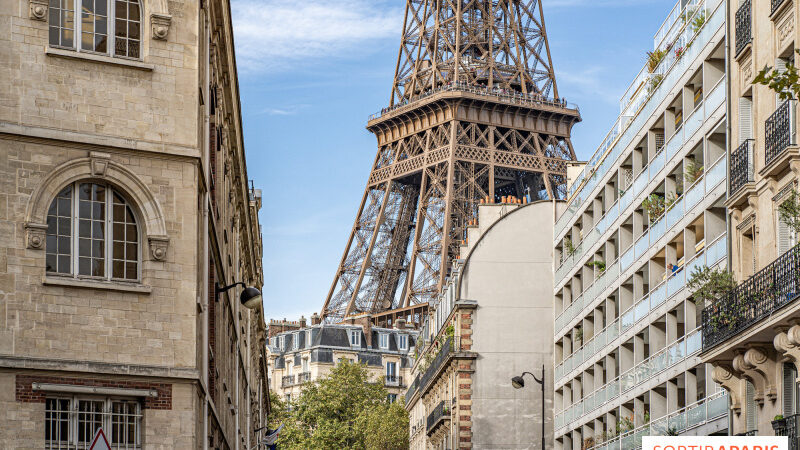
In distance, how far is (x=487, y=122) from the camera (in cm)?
11600

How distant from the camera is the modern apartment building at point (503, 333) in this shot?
64.4m

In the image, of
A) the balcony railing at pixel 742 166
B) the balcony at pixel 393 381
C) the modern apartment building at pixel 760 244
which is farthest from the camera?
the balcony at pixel 393 381

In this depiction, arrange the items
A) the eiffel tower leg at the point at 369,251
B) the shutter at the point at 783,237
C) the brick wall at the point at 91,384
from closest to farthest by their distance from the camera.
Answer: the brick wall at the point at 91,384, the shutter at the point at 783,237, the eiffel tower leg at the point at 369,251

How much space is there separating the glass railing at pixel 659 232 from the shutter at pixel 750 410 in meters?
7.06

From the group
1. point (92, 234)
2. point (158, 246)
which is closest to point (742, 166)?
point (158, 246)

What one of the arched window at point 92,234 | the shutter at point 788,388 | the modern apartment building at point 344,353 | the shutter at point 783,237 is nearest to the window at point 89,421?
the arched window at point 92,234

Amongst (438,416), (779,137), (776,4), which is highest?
(776,4)

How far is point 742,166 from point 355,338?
108 metres

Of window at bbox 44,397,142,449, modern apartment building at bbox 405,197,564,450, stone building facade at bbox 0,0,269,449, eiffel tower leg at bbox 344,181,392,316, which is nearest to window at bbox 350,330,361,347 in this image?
eiffel tower leg at bbox 344,181,392,316

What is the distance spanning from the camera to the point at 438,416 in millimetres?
71688

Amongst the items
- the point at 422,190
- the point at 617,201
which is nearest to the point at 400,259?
the point at 422,190

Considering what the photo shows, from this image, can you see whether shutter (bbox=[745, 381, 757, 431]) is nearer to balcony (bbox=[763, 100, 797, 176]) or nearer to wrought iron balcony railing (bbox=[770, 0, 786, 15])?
balcony (bbox=[763, 100, 797, 176])

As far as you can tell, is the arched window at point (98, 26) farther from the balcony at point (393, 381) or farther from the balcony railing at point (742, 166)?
the balcony at point (393, 381)

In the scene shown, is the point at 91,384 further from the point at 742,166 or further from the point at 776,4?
the point at 776,4
